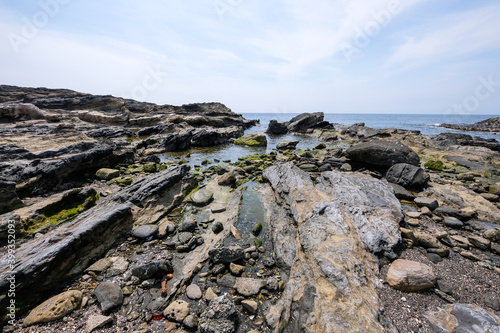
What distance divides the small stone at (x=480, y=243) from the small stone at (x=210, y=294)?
10.1 meters

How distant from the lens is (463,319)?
437cm

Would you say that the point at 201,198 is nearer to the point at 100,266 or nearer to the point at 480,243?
the point at 100,266

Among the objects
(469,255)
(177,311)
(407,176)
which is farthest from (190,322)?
(407,176)

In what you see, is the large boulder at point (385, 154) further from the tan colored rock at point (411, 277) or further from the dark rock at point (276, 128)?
the dark rock at point (276, 128)

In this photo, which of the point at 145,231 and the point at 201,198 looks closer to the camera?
the point at 145,231

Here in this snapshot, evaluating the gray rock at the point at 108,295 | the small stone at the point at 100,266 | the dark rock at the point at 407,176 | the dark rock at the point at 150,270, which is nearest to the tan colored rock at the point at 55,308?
the gray rock at the point at 108,295

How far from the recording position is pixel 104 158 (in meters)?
17.7

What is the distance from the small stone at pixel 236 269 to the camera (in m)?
7.03

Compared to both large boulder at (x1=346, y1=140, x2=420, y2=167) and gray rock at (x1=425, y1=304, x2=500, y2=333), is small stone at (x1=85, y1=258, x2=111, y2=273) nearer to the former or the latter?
gray rock at (x1=425, y1=304, x2=500, y2=333)

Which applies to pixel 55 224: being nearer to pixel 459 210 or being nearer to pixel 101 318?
pixel 101 318

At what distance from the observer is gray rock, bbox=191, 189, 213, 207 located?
12.4m

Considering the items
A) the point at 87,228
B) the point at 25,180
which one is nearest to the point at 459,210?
the point at 87,228

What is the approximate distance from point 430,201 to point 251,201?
1011 cm

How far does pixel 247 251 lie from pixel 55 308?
5.90 meters
